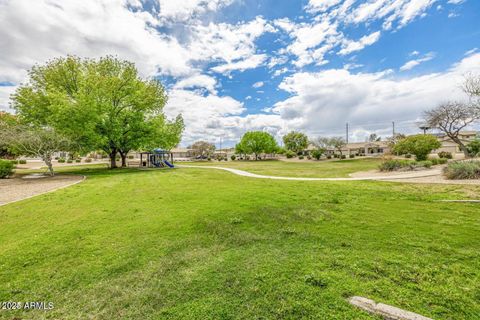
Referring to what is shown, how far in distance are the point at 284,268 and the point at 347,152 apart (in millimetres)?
70184

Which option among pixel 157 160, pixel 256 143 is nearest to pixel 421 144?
pixel 157 160

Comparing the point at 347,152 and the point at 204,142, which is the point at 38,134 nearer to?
the point at 204,142

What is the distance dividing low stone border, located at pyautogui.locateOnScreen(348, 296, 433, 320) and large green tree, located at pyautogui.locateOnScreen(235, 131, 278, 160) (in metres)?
53.1

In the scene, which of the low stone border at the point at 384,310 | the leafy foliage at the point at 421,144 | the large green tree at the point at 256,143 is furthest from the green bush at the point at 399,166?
the large green tree at the point at 256,143

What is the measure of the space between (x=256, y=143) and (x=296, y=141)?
46.4ft

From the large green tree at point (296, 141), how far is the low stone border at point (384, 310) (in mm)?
61641

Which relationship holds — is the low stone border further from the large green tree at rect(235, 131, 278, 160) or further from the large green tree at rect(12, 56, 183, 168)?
the large green tree at rect(235, 131, 278, 160)

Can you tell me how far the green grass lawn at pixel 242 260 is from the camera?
2.67 m

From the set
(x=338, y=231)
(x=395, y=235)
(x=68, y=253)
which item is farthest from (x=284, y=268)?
(x=68, y=253)

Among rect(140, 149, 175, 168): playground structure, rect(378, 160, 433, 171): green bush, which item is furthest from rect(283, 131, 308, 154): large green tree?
rect(378, 160, 433, 171): green bush

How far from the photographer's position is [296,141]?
204 feet

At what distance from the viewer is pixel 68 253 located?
4.18m

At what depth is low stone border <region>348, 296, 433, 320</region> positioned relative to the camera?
233 centimetres

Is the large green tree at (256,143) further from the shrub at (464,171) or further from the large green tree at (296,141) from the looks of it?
the shrub at (464,171)
